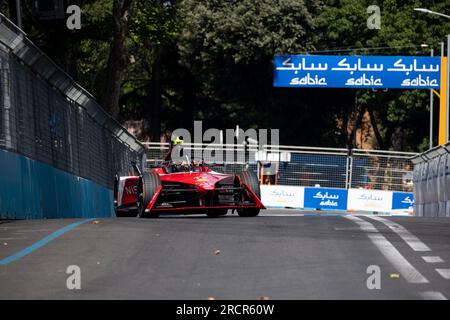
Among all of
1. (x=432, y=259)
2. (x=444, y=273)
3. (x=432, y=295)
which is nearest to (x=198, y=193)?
(x=432, y=259)

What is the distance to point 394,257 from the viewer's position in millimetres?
10672

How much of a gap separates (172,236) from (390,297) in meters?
4.16

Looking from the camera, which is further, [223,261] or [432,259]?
[432,259]

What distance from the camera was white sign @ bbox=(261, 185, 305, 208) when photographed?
49375 millimetres

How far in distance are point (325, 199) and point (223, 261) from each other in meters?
39.0

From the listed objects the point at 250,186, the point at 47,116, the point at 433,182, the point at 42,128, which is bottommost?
the point at 433,182

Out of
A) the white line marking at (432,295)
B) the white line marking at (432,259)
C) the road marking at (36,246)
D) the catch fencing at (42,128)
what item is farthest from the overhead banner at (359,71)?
the white line marking at (432,295)

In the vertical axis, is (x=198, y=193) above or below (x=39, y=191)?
below

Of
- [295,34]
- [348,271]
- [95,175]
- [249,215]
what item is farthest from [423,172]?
[295,34]

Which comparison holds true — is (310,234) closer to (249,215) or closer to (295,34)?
(249,215)

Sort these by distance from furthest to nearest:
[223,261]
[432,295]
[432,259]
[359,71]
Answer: [359,71] → [432,259] → [223,261] → [432,295]

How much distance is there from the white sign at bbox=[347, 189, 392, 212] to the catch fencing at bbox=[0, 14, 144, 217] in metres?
22.6

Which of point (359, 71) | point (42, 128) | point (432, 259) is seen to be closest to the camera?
point (432, 259)

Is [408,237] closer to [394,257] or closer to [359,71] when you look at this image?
[394,257]
